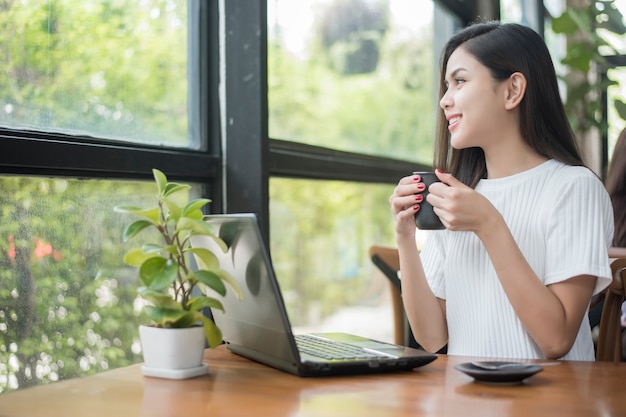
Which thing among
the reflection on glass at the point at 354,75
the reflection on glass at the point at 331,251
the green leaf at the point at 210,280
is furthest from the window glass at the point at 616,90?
the green leaf at the point at 210,280

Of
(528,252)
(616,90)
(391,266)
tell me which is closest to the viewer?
(528,252)

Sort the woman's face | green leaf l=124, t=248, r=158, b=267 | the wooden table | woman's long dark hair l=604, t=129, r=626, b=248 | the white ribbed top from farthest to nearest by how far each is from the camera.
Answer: woman's long dark hair l=604, t=129, r=626, b=248, the woman's face, the white ribbed top, green leaf l=124, t=248, r=158, b=267, the wooden table

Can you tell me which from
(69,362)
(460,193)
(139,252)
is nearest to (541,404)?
(460,193)

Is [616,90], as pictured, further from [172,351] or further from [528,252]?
[172,351]

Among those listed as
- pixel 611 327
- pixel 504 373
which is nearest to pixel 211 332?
pixel 504 373

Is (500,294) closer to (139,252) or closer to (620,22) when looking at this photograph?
(139,252)

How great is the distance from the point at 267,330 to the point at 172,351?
0.14m

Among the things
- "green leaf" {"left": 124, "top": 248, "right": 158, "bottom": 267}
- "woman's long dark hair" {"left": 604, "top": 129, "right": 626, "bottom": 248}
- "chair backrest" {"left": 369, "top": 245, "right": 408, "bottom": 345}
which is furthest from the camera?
"woman's long dark hair" {"left": 604, "top": 129, "right": 626, "bottom": 248}

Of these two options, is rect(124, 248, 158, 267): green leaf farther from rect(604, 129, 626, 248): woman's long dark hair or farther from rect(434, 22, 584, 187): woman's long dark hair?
rect(604, 129, 626, 248): woman's long dark hair

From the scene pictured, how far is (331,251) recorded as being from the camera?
123 inches

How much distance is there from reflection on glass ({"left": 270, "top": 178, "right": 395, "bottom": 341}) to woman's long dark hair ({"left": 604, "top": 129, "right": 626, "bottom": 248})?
2.88 feet

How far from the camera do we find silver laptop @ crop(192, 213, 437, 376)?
3.85 feet

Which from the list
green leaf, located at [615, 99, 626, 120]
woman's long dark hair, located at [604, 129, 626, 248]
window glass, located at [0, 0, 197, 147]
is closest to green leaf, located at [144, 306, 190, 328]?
window glass, located at [0, 0, 197, 147]

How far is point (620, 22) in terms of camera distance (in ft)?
14.9
